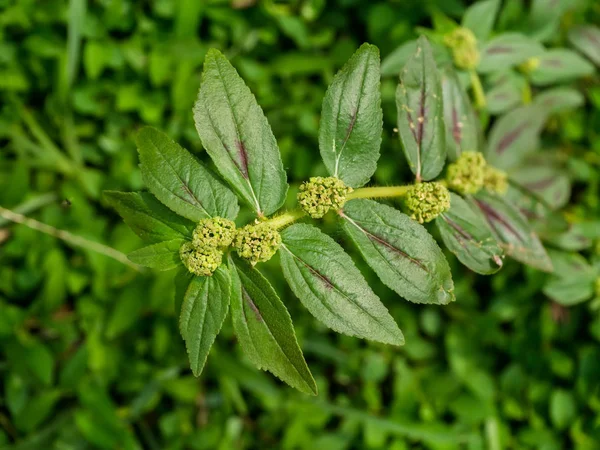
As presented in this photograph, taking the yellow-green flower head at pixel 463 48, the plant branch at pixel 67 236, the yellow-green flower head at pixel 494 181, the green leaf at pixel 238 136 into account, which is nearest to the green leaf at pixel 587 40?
the yellow-green flower head at pixel 463 48

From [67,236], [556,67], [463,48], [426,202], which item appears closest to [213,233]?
[426,202]

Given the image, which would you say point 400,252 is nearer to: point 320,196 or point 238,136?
point 320,196

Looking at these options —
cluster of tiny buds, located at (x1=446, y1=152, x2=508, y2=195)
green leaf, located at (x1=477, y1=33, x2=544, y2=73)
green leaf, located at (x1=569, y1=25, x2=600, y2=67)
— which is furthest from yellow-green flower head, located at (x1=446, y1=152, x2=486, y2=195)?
green leaf, located at (x1=569, y1=25, x2=600, y2=67)

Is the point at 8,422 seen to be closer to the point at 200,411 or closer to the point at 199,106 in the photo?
the point at 200,411

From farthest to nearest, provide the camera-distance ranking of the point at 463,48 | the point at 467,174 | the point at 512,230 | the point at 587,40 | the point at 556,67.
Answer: the point at 587,40 → the point at 556,67 → the point at 463,48 → the point at 512,230 → the point at 467,174

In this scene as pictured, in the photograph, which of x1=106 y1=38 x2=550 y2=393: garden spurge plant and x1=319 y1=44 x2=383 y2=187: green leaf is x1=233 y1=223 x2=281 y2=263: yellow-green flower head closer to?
x1=106 y1=38 x2=550 y2=393: garden spurge plant

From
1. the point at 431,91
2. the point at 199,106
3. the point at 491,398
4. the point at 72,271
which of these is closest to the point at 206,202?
the point at 199,106
